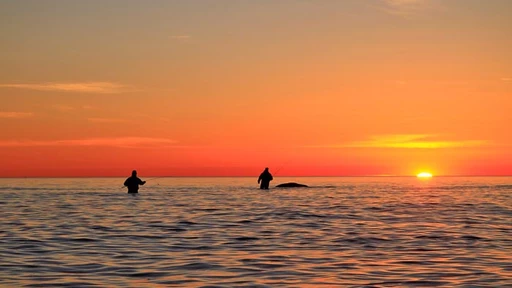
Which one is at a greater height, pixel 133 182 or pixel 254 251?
pixel 133 182

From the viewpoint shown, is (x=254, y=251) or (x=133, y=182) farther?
(x=133, y=182)

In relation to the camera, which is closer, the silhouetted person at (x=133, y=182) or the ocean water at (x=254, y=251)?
the ocean water at (x=254, y=251)

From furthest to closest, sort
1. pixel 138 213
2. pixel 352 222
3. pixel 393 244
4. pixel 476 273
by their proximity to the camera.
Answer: pixel 138 213, pixel 352 222, pixel 393 244, pixel 476 273

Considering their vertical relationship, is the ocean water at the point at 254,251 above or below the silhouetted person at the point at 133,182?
below

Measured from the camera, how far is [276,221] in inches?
1123

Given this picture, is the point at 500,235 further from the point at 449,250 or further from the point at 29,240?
the point at 29,240

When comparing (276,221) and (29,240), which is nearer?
(29,240)

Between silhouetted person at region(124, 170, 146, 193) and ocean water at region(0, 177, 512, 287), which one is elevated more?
silhouetted person at region(124, 170, 146, 193)

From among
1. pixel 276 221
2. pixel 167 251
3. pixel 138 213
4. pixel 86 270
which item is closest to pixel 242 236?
pixel 167 251

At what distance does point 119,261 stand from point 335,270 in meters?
5.19

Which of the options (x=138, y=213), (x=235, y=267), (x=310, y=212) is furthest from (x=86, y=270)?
(x=310, y=212)

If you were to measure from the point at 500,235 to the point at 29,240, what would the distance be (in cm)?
1540

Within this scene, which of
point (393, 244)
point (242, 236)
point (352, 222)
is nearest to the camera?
point (393, 244)

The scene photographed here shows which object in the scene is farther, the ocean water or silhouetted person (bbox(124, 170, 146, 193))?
silhouetted person (bbox(124, 170, 146, 193))
